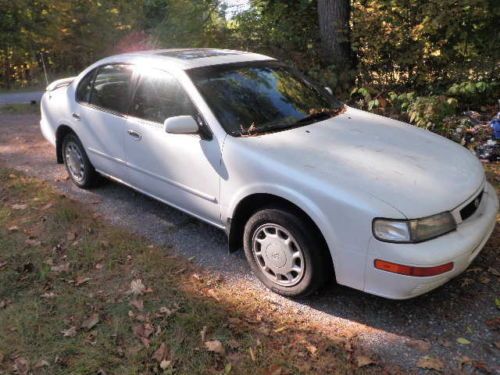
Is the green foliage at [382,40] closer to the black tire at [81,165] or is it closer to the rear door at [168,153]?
the rear door at [168,153]

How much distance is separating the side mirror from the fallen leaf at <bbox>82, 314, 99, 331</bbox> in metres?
1.42

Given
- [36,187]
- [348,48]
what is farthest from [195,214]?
[348,48]

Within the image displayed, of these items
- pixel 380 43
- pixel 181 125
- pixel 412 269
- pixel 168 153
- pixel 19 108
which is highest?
pixel 380 43

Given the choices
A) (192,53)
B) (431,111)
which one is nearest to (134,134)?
(192,53)

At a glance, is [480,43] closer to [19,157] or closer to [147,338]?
[147,338]

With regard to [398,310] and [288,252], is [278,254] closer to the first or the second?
[288,252]

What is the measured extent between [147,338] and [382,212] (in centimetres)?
168

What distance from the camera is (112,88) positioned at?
178 inches

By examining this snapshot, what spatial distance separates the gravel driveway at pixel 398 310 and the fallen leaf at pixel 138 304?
67 centimetres

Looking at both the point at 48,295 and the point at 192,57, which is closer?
the point at 48,295

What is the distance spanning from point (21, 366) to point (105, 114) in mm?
2485

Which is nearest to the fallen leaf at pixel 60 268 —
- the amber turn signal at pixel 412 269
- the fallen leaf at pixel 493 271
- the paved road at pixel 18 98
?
the amber turn signal at pixel 412 269

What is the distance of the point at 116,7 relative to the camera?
54.2 ft

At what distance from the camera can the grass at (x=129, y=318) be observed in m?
2.74
